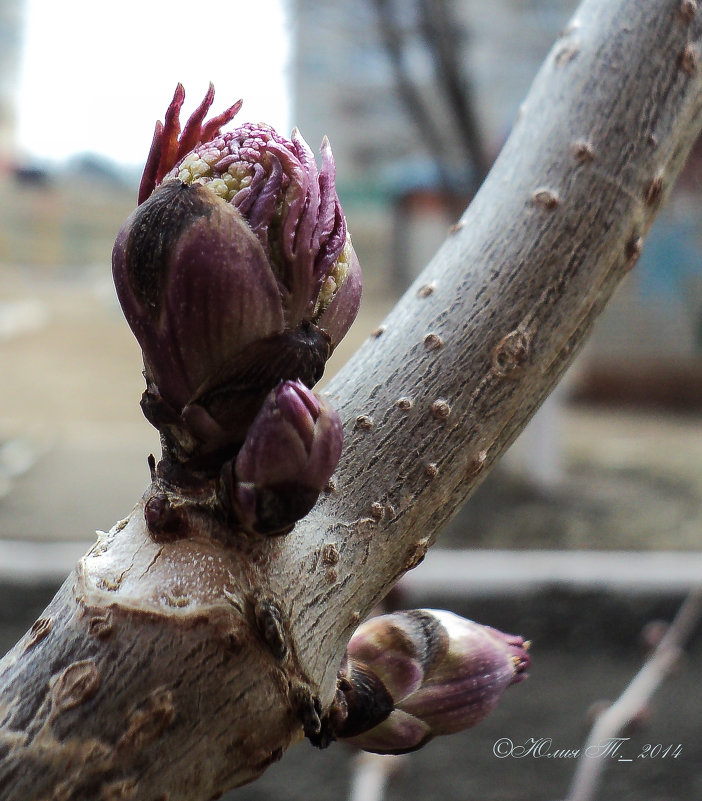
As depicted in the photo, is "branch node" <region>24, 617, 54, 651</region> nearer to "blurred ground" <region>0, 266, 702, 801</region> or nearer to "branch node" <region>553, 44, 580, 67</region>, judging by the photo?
"branch node" <region>553, 44, 580, 67</region>

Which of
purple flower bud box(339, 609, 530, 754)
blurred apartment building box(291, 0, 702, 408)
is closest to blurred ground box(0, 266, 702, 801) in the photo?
blurred apartment building box(291, 0, 702, 408)

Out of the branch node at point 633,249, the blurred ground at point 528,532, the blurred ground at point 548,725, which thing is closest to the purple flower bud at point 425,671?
the branch node at point 633,249

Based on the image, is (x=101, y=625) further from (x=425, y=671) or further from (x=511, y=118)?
(x=511, y=118)

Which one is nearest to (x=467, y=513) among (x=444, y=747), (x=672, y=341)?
(x=444, y=747)

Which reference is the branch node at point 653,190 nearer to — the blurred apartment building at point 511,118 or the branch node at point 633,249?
the branch node at point 633,249

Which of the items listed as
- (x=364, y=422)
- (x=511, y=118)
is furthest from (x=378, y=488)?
(x=511, y=118)

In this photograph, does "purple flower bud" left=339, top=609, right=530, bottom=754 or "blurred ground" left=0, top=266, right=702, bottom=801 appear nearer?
"purple flower bud" left=339, top=609, right=530, bottom=754
